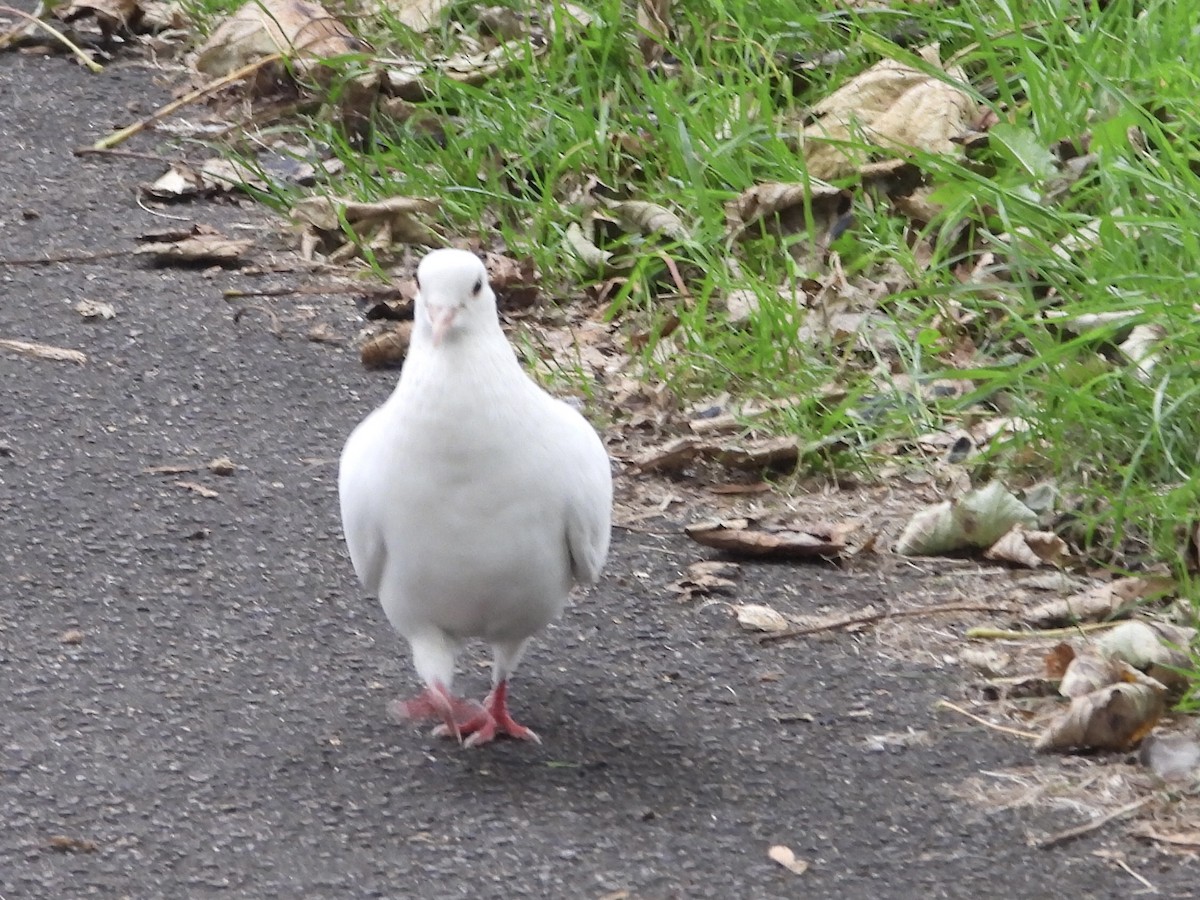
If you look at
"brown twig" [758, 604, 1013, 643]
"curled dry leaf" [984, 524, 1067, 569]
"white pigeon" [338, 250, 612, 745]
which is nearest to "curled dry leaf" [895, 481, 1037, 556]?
"curled dry leaf" [984, 524, 1067, 569]

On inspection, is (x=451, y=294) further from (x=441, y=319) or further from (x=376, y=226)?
(x=376, y=226)

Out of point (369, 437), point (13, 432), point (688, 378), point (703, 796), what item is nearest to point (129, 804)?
point (369, 437)

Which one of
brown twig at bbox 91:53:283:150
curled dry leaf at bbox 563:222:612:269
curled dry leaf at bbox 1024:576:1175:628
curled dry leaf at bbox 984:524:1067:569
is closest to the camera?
curled dry leaf at bbox 1024:576:1175:628

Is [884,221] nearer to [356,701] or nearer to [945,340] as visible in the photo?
[945,340]

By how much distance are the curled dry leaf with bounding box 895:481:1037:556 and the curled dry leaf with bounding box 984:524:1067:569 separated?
0.16 ft

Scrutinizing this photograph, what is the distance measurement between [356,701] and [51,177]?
360cm

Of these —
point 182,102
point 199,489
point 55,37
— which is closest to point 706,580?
point 199,489

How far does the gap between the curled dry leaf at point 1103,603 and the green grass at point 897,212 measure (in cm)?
8

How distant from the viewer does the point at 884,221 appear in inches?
203

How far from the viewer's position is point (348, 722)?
350cm

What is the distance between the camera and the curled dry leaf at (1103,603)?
3.77 metres

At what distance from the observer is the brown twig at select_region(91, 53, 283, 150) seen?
675 centimetres

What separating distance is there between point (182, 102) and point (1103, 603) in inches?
172

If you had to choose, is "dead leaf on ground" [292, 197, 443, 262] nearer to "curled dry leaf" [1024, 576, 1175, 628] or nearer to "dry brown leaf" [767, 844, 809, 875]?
"curled dry leaf" [1024, 576, 1175, 628]
